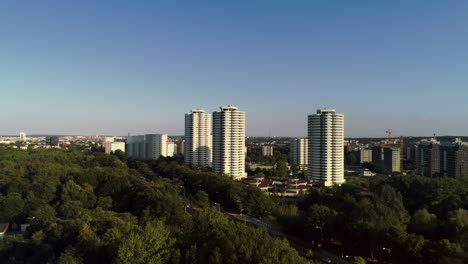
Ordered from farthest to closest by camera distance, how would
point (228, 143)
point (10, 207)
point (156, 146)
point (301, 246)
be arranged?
point (156, 146)
point (228, 143)
point (10, 207)
point (301, 246)

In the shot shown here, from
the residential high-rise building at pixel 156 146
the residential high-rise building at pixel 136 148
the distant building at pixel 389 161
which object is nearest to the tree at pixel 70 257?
the distant building at pixel 389 161

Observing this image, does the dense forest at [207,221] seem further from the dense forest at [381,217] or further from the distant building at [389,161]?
the distant building at [389,161]

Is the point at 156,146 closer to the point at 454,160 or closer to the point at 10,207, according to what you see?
the point at 10,207

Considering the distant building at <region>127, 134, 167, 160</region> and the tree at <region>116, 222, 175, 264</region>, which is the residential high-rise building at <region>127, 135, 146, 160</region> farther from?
the tree at <region>116, 222, 175, 264</region>

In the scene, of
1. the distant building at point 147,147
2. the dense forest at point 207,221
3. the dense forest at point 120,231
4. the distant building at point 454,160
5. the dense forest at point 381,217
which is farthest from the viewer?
the distant building at point 147,147

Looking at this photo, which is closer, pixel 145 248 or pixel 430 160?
pixel 145 248

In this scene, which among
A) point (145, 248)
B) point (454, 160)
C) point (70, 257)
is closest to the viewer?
point (145, 248)

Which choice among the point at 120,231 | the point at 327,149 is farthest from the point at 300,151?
the point at 120,231
